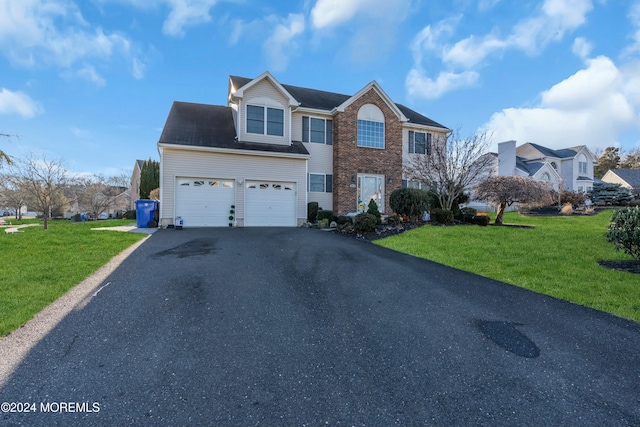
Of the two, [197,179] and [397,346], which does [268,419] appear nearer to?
[397,346]

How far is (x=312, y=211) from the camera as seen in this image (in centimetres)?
1569

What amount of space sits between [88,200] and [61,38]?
85.4 ft

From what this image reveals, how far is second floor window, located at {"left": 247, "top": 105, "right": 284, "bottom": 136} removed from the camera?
1518cm

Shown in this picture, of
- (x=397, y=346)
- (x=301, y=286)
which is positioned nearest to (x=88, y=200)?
(x=301, y=286)

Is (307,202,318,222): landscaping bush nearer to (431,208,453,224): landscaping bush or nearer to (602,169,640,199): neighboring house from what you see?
(431,208,453,224): landscaping bush

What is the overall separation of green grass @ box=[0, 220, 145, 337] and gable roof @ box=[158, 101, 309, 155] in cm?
542

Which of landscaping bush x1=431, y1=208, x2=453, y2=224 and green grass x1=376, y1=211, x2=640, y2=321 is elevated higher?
landscaping bush x1=431, y1=208, x2=453, y2=224

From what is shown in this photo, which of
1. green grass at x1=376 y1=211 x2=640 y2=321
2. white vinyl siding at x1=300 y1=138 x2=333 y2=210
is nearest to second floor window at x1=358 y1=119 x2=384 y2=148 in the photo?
white vinyl siding at x1=300 y1=138 x2=333 y2=210

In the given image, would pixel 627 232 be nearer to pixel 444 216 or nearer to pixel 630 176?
pixel 444 216

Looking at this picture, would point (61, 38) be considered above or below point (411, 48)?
below

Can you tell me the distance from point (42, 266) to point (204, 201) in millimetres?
7839

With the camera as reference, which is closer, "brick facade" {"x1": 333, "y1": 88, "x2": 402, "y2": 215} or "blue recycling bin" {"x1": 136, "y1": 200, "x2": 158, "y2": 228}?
"blue recycling bin" {"x1": 136, "y1": 200, "x2": 158, "y2": 228}

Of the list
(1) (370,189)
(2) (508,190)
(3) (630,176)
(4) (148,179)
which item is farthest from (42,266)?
(3) (630,176)

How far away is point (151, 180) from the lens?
85.2ft
